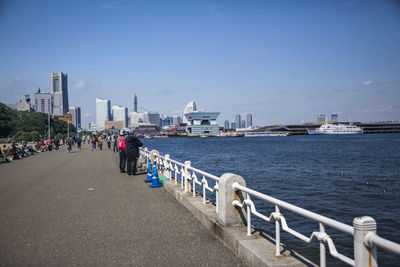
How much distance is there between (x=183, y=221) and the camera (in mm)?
7188

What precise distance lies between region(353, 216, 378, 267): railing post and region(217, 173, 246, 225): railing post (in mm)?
2782

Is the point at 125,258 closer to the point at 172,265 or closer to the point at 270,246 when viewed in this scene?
the point at 172,265

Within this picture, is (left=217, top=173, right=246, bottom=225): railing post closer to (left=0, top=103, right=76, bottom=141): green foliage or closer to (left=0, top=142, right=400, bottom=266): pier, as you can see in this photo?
(left=0, top=142, right=400, bottom=266): pier

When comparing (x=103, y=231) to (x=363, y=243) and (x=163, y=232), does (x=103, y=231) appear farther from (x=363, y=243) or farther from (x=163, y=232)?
(x=363, y=243)

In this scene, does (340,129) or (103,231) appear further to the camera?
(340,129)

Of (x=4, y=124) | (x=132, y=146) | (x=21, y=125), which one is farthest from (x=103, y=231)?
(x=21, y=125)

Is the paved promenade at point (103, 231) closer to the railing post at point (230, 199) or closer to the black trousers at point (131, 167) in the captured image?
the railing post at point (230, 199)

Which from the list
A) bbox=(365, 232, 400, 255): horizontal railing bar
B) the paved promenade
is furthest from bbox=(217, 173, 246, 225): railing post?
bbox=(365, 232, 400, 255): horizontal railing bar

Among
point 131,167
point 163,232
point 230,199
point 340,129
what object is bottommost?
point 163,232

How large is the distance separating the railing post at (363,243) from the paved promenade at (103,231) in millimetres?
2163

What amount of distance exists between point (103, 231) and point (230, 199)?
2.71 m

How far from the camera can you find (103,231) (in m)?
6.46

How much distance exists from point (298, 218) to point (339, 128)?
593 ft

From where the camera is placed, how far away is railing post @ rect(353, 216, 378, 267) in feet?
9.84
